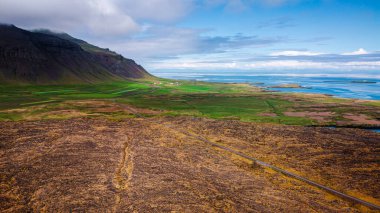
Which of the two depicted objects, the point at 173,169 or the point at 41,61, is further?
the point at 41,61

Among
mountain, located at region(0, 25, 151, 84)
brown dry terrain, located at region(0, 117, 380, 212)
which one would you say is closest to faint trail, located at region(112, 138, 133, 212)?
brown dry terrain, located at region(0, 117, 380, 212)

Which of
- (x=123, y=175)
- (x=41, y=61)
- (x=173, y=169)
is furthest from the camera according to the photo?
(x=41, y=61)

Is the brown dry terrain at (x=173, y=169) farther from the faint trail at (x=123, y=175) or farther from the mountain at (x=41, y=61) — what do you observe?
the mountain at (x=41, y=61)

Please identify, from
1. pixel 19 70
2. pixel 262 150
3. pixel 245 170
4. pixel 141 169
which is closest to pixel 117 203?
pixel 141 169

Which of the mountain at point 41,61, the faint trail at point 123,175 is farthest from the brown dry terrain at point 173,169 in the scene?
the mountain at point 41,61

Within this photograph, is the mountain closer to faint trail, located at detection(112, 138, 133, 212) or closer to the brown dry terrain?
the brown dry terrain

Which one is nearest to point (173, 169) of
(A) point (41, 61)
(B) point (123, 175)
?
(B) point (123, 175)

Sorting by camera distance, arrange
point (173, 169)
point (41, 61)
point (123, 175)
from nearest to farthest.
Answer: point (123, 175)
point (173, 169)
point (41, 61)

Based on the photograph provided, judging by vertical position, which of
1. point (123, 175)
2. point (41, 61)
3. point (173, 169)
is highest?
point (41, 61)

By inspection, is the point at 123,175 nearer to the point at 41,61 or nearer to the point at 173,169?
the point at 173,169
